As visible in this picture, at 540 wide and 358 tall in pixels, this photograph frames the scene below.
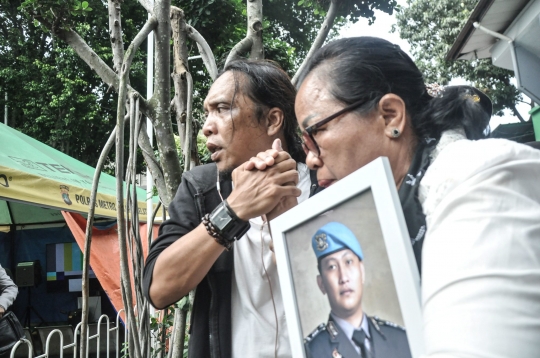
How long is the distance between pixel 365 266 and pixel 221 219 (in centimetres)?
67

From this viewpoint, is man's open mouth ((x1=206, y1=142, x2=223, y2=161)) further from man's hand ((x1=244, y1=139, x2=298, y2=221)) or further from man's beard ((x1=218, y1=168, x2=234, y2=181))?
man's hand ((x1=244, y1=139, x2=298, y2=221))

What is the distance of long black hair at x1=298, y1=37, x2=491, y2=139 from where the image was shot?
109 centimetres

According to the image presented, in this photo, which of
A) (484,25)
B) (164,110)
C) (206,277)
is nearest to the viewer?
(206,277)

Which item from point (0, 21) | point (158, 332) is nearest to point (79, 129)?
point (0, 21)

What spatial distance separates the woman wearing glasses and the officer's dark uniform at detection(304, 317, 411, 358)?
0.07 metres

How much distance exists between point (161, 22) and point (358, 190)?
1.73m

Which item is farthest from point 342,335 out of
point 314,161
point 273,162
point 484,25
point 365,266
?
point 484,25

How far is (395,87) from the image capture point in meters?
1.15

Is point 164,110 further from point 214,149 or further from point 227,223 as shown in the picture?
point 227,223

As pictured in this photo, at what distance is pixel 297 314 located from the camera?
3.09 ft

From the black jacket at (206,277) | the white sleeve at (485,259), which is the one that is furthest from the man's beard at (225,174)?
the white sleeve at (485,259)

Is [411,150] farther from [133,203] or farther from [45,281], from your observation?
[45,281]

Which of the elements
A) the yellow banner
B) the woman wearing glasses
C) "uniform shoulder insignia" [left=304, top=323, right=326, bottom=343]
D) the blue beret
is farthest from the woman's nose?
the yellow banner

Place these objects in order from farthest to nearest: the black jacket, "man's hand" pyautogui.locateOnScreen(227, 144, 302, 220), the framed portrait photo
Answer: the black jacket
"man's hand" pyautogui.locateOnScreen(227, 144, 302, 220)
the framed portrait photo
